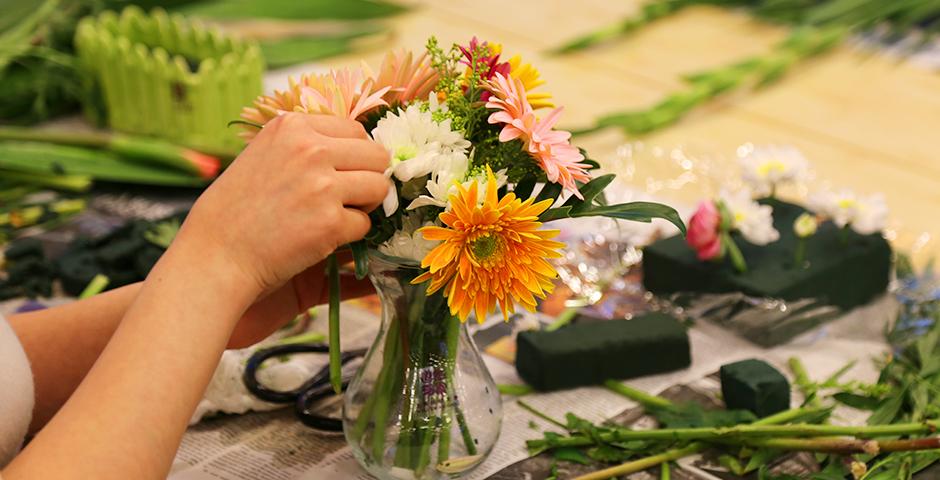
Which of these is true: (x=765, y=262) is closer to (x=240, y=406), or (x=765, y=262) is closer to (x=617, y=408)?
(x=617, y=408)

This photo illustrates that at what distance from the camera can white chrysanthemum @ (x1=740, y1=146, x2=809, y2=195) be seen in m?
1.13

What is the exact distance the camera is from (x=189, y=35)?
1510 millimetres

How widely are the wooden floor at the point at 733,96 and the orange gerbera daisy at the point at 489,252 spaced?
0.74m

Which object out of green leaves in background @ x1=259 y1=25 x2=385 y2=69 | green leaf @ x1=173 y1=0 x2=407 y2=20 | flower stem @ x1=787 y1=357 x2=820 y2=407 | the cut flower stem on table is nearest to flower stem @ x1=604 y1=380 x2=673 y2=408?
the cut flower stem on table

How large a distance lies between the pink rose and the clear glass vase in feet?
1.23

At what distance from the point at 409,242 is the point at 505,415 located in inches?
10.2

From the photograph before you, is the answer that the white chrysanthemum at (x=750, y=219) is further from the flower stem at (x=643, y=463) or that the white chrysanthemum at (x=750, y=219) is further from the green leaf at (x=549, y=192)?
the green leaf at (x=549, y=192)

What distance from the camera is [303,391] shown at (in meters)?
0.86

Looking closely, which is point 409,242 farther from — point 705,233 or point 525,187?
point 705,233

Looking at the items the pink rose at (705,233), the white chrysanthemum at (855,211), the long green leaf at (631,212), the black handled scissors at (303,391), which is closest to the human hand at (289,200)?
the long green leaf at (631,212)

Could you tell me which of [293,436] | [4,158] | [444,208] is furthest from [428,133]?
[4,158]

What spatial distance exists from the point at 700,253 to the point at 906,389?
0.82 ft

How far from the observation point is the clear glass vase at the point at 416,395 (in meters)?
0.71

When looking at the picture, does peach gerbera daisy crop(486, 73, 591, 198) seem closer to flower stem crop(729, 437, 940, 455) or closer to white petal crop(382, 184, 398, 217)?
white petal crop(382, 184, 398, 217)
